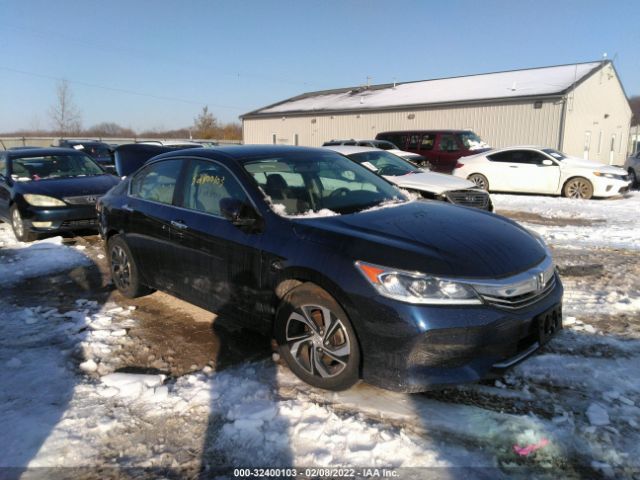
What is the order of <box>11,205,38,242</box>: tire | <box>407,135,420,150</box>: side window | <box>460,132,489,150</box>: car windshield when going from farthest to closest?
<box>407,135,420,150</box>: side window < <box>460,132,489,150</box>: car windshield < <box>11,205,38,242</box>: tire

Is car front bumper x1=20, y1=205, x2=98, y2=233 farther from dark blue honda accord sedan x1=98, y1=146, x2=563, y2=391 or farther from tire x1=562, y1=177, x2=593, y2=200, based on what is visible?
tire x1=562, y1=177, x2=593, y2=200

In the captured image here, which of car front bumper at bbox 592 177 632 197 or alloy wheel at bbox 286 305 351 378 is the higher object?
car front bumper at bbox 592 177 632 197

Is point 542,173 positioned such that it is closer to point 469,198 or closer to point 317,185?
point 469,198

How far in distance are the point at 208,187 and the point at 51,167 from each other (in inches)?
245

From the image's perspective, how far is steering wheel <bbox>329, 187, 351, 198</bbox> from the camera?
3968mm

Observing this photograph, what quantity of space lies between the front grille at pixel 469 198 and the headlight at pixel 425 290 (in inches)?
214

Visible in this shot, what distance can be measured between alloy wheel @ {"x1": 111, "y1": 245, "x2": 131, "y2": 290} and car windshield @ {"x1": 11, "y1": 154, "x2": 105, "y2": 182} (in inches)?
168

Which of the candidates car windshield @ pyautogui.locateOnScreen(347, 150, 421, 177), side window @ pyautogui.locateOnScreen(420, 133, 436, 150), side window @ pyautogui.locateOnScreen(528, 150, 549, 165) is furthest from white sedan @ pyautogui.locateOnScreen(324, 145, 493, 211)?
side window @ pyautogui.locateOnScreen(420, 133, 436, 150)

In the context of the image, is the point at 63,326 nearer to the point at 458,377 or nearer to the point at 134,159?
the point at 458,377

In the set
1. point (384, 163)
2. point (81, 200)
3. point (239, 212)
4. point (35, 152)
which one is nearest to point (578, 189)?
point (384, 163)

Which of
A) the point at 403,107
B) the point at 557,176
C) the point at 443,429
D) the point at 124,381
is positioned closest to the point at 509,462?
the point at 443,429

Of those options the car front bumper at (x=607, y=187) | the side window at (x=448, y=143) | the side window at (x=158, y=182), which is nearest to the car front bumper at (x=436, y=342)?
the side window at (x=158, y=182)

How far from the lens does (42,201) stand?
7.70 meters

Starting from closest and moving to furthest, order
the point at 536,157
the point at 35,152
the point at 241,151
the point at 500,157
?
the point at 241,151 < the point at 35,152 < the point at 536,157 < the point at 500,157
